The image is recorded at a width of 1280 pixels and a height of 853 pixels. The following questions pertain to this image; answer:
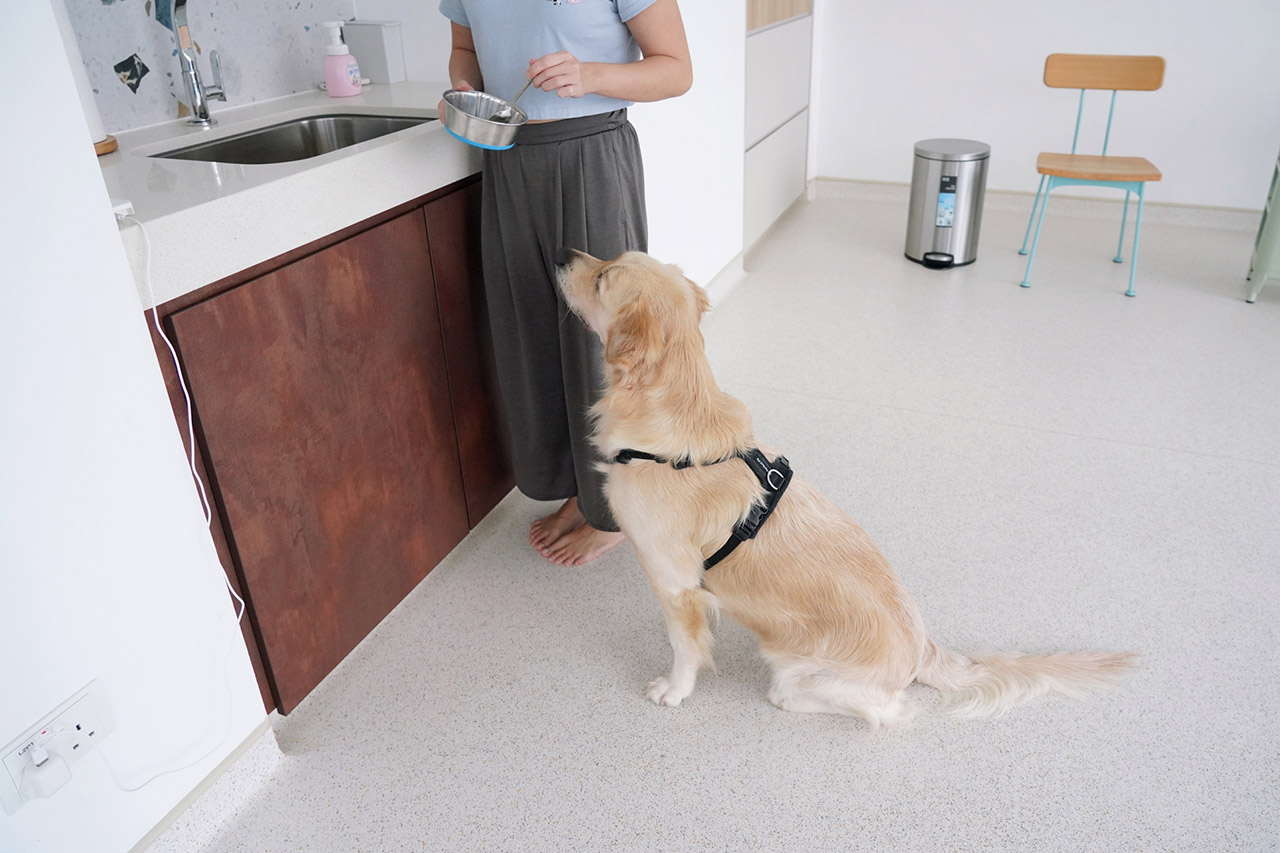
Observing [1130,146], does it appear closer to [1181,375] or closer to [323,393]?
[1181,375]

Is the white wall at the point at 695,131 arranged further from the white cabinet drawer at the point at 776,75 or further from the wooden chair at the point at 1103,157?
the wooden chair at the point at 1103,157

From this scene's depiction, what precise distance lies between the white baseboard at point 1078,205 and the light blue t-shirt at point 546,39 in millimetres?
3191

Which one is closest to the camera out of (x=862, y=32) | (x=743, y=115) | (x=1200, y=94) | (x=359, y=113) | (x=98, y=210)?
(x=98, y=210)

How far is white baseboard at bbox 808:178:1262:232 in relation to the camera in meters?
3.94

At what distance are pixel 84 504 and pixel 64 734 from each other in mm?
302

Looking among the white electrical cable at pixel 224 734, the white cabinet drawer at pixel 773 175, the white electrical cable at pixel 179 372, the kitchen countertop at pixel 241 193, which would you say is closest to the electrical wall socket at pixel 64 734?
the white electrical cable at pixel 224 734

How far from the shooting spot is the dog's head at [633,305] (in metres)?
1.30

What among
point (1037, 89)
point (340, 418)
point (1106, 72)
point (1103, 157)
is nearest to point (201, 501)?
point (340, 418)

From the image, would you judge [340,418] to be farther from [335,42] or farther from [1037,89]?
[1037,89]

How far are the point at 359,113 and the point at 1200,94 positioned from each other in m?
3.78

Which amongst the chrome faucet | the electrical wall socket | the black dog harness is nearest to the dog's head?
the black dog harness

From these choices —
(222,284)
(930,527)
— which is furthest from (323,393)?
(930,527)

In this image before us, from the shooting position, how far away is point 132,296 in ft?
3.50

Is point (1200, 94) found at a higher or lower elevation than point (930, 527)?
higher
